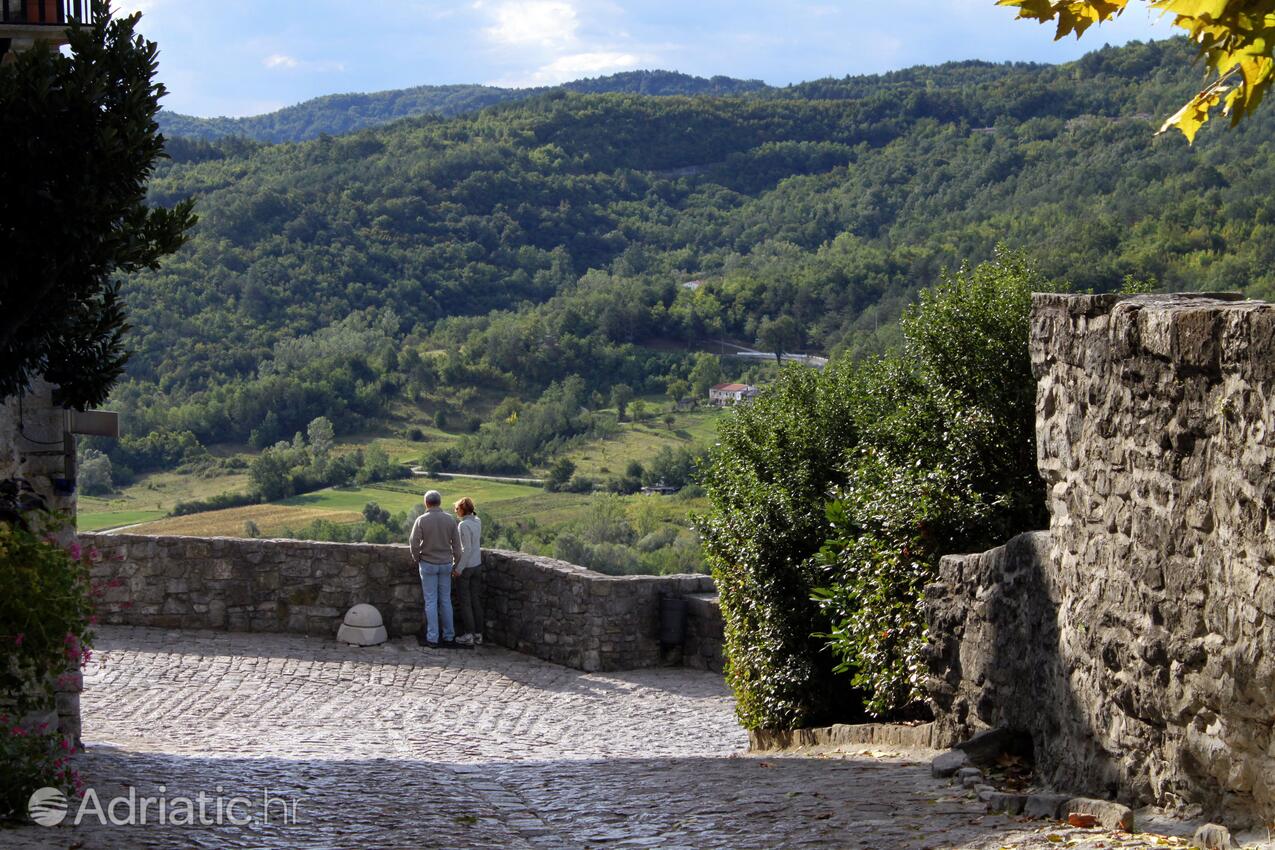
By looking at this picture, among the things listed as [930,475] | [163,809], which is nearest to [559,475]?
[930,475]

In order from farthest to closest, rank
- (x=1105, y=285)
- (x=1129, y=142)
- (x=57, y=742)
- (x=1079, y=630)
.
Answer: (x=1129, y=142) → (x=1105, y=285) → (x=57, y=742) → (x=1079, y=630)

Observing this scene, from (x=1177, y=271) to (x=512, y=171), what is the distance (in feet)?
184

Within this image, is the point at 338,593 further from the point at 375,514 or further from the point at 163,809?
the point at 375,514

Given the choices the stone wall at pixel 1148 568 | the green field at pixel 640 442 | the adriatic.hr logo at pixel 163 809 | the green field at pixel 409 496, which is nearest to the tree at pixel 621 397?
the green field at pixel 409 496

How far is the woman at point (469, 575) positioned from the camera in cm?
1331

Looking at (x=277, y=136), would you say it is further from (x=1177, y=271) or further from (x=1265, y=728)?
(x=1265, y=728)

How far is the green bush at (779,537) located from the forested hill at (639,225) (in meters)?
15.5

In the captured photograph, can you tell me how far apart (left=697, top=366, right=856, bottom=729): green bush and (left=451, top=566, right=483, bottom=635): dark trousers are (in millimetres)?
3503

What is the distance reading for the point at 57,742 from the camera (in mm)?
6355

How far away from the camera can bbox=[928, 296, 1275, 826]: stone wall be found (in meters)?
4.45

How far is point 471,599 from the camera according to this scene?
13539 millimetres

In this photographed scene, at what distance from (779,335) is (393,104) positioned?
364 feet

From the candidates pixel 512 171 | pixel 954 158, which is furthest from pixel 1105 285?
pixel 512 171

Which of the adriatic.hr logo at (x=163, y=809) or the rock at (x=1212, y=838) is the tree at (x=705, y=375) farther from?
the rock at (x=1212, y=838)
